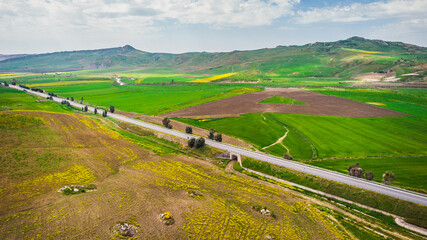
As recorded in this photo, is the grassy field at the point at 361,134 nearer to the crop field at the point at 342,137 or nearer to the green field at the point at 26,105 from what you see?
the crop field at the point at 342,137

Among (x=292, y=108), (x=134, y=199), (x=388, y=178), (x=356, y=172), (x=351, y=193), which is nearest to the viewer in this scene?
(x=134, y=199)

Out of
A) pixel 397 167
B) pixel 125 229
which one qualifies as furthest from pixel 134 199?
pixel 397 167

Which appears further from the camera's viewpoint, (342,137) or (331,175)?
(342,137)

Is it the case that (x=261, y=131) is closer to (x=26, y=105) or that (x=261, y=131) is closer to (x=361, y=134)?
(x=361, y=134)

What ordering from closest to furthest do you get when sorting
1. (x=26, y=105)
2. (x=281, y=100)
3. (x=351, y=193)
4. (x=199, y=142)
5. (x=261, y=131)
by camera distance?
1. (x=351, y=193)
2. (x=199, y=142)
3. (x=261, y=131)
4. (x=26, y=105)
5. (x=281, y=100)

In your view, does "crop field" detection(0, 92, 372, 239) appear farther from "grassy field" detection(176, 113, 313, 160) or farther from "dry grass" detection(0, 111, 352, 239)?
"grassy field" detection(176, 113, 313, 160)

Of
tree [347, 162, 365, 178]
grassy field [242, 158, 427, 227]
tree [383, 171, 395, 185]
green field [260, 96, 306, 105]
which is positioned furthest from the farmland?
green field [260, 96, 306, 105]

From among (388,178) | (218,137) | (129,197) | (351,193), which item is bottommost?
(351,193)

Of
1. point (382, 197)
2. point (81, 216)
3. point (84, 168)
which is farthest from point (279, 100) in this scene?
point (81, 216)

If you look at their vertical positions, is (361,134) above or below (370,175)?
above

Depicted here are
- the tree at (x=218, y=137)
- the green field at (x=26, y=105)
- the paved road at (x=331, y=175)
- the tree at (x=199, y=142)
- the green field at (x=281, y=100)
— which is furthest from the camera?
the green field at (x=281, y=100)

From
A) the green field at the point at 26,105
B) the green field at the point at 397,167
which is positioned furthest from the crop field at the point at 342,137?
the green field at the point at 26,105
